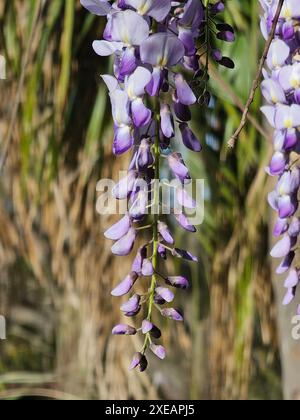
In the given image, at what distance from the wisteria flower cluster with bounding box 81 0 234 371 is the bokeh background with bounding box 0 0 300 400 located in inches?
31.7

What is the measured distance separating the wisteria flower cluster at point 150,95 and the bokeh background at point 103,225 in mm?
805

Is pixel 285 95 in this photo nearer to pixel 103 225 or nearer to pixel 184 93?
pixel 184 93

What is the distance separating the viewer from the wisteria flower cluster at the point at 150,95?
508 millimetres

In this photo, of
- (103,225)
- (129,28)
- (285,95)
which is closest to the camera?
(129,28)

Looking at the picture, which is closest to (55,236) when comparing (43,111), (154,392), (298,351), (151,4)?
(43,111)

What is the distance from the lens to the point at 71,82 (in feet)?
5.28

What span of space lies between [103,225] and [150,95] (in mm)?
1163

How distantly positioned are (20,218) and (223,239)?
476 millimetres

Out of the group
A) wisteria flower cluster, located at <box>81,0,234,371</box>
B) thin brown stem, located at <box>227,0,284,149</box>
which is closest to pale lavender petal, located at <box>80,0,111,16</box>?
wisteria flower cluster, located at <box>81,0,234,371</box>

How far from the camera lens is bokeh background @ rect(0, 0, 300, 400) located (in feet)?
4.83

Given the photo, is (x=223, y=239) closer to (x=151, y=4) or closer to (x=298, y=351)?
(x=298, y=351)

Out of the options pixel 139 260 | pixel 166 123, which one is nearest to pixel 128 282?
pixel 139 260

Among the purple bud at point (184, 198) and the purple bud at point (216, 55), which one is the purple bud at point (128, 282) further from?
the purple bud at point (216, 55)

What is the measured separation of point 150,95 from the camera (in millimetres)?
533
